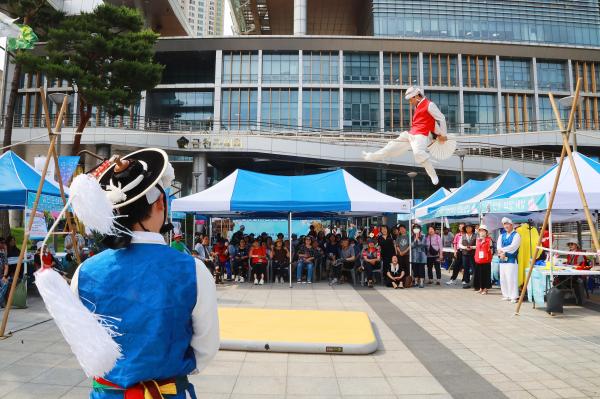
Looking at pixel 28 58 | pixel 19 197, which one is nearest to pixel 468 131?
pixel 28 58

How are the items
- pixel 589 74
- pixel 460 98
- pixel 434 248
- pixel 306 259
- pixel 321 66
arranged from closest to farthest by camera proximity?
pixel 434 248
pixel 306 259
pixel 321 66
pixel 460 98
pixel 589 74

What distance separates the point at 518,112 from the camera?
37.9m

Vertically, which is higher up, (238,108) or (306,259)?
(238,108)

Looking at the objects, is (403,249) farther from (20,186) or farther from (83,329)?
(83,329)

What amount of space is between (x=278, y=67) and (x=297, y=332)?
33629 millimetres

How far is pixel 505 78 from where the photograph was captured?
38.2 m

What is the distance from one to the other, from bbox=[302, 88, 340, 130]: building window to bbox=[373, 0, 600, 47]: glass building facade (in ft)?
27.4

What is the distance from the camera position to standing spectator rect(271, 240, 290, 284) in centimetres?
1251

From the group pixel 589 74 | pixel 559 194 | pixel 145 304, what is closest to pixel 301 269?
pixel 559 194

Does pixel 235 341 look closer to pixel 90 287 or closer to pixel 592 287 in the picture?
pixel 90 287

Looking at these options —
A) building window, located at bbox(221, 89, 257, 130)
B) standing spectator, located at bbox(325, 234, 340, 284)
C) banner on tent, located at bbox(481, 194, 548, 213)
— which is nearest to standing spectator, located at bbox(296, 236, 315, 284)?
standing spectator, located at bbox(325, 234, 340, 284)

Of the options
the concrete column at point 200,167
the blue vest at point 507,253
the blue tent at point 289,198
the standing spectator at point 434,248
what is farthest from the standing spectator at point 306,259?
the concrete column at point 200,167

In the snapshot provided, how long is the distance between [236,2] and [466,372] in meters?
44.0

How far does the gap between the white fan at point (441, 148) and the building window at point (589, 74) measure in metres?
41.6
